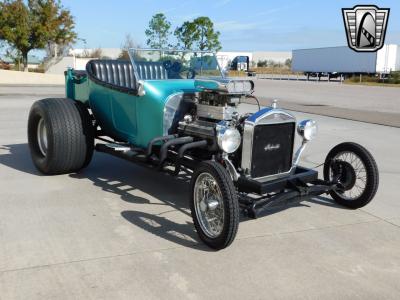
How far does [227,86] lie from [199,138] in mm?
645

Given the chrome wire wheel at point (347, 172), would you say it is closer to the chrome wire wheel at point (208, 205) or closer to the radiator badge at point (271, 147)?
the radiator badge at point (271, 147)

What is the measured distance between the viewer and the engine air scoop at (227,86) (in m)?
4.37

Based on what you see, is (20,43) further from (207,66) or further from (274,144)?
(274,144)

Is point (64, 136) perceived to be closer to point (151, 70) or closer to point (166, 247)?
point (151, 70)

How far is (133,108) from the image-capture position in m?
5.32

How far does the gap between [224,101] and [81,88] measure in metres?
2.71

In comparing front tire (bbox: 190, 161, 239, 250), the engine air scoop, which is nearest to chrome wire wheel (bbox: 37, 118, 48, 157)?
the engine air scoop

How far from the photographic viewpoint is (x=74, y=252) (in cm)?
364

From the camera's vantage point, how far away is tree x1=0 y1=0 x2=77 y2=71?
3209cm

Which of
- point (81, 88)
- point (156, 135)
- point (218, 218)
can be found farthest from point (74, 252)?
point (81, 88)

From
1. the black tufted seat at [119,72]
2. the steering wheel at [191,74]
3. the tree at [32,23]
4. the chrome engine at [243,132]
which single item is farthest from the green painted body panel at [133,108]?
the tree at [32,23]

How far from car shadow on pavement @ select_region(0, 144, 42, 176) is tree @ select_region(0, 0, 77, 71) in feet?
88.8

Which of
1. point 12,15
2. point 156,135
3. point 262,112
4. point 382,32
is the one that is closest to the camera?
point 262,112

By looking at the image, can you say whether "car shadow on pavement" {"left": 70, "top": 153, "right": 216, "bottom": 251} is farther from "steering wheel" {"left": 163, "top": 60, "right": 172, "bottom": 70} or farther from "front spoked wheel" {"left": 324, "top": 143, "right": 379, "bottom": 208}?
"front spoked wheel" {"left": 324, "top": 143, "right": 379, "bottom": 208}
